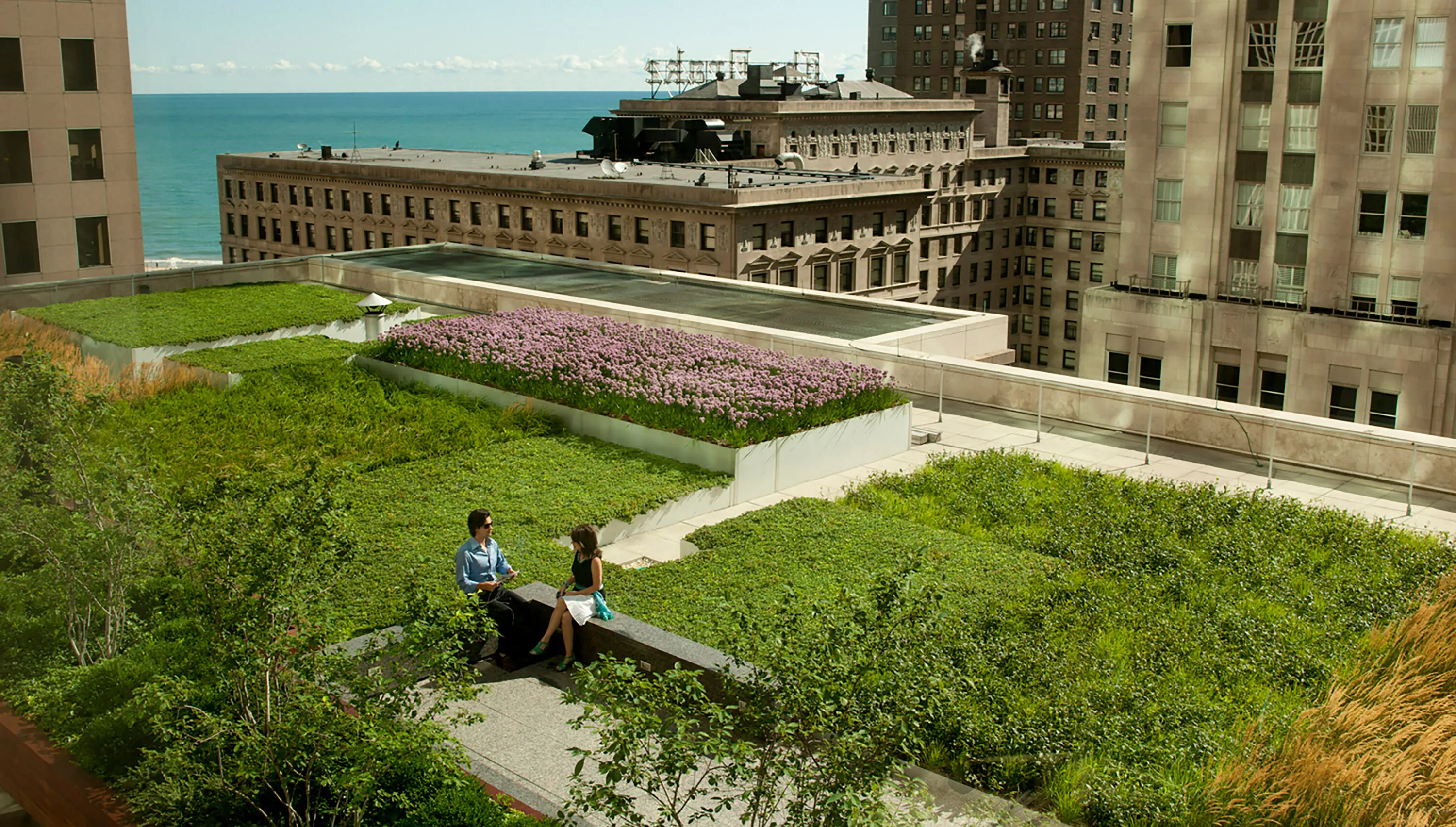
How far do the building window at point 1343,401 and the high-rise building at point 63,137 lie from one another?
3978 centimetres

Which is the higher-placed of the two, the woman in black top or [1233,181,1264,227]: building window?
[1233,181,1264,227]: building window

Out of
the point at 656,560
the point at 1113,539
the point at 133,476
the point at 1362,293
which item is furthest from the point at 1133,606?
the point at 1362,293

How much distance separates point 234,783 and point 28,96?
8.50 meters

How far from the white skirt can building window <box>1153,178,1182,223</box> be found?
40.1m

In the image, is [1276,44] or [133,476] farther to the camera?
[1276,44]

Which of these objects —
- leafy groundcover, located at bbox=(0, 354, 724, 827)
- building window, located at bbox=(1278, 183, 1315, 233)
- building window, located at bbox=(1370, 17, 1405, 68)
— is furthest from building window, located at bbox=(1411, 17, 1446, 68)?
leafy groundcover, located at bbox=(0, 354, 724, 827)

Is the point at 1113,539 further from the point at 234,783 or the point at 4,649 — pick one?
the point at 4,649

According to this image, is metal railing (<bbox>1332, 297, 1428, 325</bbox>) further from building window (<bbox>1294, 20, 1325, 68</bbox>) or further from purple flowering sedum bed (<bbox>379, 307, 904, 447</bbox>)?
purple flowering sedum bed (<bbox>379, 307, 904, 447</bbox>)

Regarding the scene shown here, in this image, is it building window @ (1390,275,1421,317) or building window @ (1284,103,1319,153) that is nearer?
building window @ (1390,275,1421,317)

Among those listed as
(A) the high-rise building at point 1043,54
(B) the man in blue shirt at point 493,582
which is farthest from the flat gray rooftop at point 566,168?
(A) the high-rise building at point 1043,54

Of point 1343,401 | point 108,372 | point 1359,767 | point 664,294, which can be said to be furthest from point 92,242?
point 1343,401

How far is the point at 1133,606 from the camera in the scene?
47.5 feet

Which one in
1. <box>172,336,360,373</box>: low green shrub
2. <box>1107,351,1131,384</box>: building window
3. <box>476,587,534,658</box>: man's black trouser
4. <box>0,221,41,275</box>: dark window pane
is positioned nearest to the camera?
<box>476,587,534,658</box>: man's black trouser

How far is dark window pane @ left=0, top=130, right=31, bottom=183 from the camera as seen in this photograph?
13742mm
